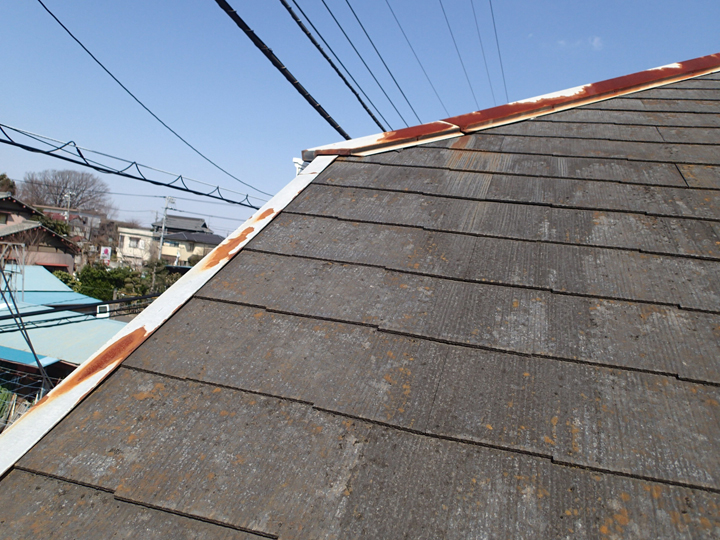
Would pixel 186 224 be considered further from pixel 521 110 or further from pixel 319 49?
pixel 521 110

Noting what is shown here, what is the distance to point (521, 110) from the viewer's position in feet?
8.01

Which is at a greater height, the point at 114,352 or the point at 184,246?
the point at 114,352

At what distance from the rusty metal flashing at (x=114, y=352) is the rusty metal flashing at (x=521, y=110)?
64 centimetres

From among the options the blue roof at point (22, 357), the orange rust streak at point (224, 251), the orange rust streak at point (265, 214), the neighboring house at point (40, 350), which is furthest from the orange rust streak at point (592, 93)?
the blue roof at point (22, 357)

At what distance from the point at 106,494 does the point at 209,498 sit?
21 cm

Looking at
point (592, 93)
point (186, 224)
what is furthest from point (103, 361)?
point (186, 224)

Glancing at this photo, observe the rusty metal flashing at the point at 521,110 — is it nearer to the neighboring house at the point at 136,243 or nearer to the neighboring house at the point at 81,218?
the neighboring house at the point at 136,243

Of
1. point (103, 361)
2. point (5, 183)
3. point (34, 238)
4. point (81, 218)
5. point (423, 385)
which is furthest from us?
point (81, 218)

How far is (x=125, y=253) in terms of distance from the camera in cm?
4347

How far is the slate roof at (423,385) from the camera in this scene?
0.81 metres

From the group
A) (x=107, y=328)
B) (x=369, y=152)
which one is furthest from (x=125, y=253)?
(x=369, y=152)

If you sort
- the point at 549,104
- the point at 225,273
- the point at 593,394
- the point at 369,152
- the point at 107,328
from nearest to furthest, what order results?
the point at 593,394
the point at 225,273
the point at 369,152
the point at 549,104
the point at 107,328

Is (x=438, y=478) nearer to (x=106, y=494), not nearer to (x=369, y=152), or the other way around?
(x=106, y=494)

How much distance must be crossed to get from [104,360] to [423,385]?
838 millimetres
